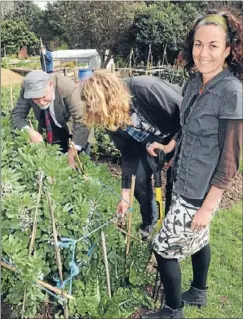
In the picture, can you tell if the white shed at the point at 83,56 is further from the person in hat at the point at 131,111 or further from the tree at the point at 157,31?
the person in hat at the point at 131,111

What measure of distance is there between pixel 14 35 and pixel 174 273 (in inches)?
436

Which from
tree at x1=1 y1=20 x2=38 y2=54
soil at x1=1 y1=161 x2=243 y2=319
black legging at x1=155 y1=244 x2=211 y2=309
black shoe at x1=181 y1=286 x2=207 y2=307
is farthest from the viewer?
tree at x1=1 y1=20 x2=38 y2=54

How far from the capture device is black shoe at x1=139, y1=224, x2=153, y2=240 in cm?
325

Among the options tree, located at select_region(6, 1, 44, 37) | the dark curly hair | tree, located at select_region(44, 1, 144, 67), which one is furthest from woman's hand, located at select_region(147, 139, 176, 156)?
tree, located at select_region(44, 1, 144, 67)

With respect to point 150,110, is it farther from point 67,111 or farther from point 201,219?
point 67,111

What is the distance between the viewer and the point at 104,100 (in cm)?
Answer: 220

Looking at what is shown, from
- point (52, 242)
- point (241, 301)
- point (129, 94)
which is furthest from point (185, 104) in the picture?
point (241, 301)

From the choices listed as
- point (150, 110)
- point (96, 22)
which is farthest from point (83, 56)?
point (150, 110)

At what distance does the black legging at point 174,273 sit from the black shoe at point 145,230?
2.62ft

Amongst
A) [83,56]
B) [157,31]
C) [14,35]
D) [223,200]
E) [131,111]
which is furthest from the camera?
[83,56]

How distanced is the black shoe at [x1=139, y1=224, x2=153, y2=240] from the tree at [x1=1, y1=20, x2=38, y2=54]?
7699 millimetres

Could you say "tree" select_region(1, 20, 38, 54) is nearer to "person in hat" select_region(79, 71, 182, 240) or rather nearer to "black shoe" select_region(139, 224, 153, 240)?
"black shoe" select_region(139, 224, 153, 240)

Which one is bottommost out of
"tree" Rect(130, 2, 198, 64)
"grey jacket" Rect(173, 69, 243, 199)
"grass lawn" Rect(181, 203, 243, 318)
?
"grass lawn" Rect(181, 203, 243, 318)

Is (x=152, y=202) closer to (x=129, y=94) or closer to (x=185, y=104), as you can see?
(x=129, y=94)
